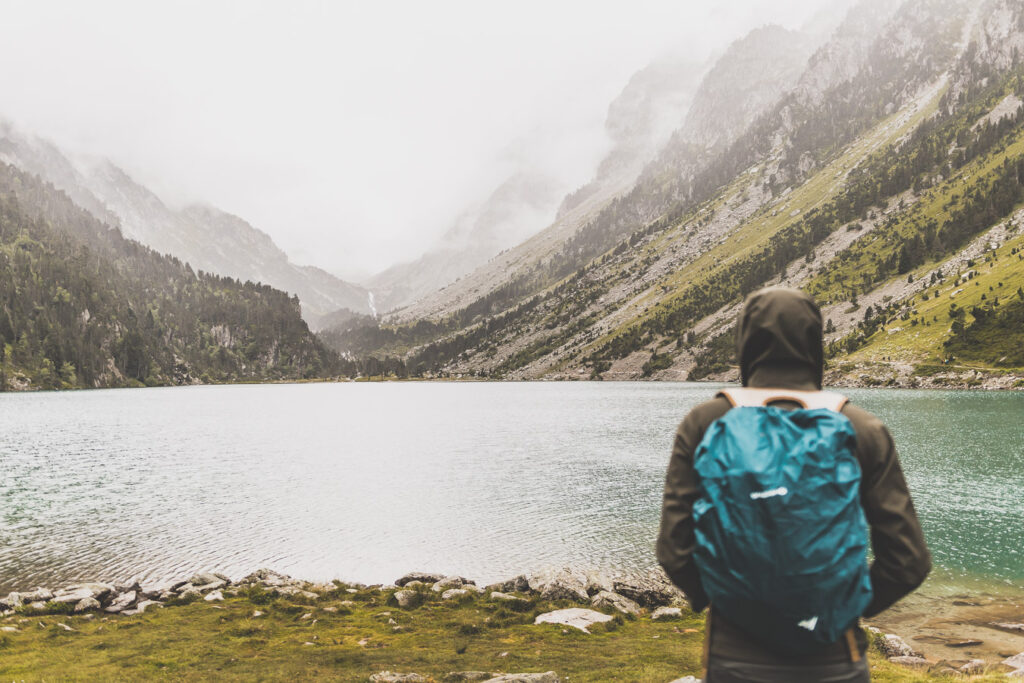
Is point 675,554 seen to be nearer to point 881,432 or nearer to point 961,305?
point 881,432

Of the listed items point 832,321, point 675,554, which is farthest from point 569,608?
point 832,321

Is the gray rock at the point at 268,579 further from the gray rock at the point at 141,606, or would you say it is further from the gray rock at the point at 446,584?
the gray rock at the point at 446,584

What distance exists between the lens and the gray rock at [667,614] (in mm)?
18672

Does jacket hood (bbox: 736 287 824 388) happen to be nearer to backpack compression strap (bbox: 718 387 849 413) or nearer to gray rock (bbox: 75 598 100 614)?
backpack compression strap (bbox: 718 387 849 413)

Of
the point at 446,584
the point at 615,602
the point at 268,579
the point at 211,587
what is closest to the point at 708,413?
the point at 615,602

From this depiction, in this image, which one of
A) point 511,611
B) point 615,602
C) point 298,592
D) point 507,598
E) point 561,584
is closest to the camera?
point 511,611

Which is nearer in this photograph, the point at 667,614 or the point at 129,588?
the point at 667,614

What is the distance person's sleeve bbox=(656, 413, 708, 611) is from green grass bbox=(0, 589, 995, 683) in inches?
395

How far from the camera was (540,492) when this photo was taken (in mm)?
42031

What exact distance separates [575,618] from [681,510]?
1555 cm

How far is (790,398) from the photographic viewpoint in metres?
4.21

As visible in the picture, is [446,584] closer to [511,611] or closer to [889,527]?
[511,611]

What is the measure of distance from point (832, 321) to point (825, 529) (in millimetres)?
184829

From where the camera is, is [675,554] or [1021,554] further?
[1021,554]
